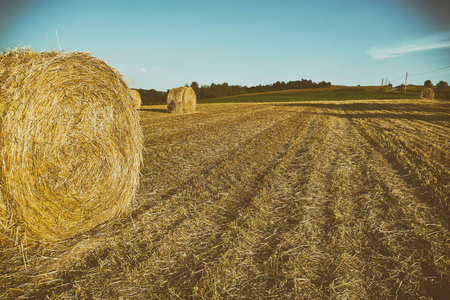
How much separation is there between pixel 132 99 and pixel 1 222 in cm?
248

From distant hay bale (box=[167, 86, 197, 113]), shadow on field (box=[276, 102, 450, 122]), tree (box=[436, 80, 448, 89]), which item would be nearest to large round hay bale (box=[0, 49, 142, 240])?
distant hay bale (box=[167, 86, 197, 113])

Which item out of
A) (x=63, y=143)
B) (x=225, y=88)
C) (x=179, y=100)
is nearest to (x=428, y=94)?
(x=179, y=100)

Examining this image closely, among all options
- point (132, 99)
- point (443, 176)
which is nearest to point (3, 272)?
point (132, 99)

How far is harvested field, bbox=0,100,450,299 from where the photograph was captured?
88.5 inches

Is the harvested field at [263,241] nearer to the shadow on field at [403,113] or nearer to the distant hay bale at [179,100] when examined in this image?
the shadow on field at [403,113]

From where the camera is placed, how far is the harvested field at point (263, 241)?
2.25 m

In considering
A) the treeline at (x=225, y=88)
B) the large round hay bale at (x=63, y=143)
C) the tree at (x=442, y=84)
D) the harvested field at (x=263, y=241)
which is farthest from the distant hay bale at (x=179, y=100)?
the tree at (x=442, y=84)

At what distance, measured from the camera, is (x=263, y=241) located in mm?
2912

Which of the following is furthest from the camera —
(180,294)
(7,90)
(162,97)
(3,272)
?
(162,97)

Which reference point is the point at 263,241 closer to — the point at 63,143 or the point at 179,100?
the point at 63,143

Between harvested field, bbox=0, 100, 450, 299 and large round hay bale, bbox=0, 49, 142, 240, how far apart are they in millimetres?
373

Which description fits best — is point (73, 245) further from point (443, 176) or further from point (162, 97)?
point (162, 97)

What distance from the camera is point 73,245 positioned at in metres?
2.97

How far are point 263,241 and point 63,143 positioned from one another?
313 cm
